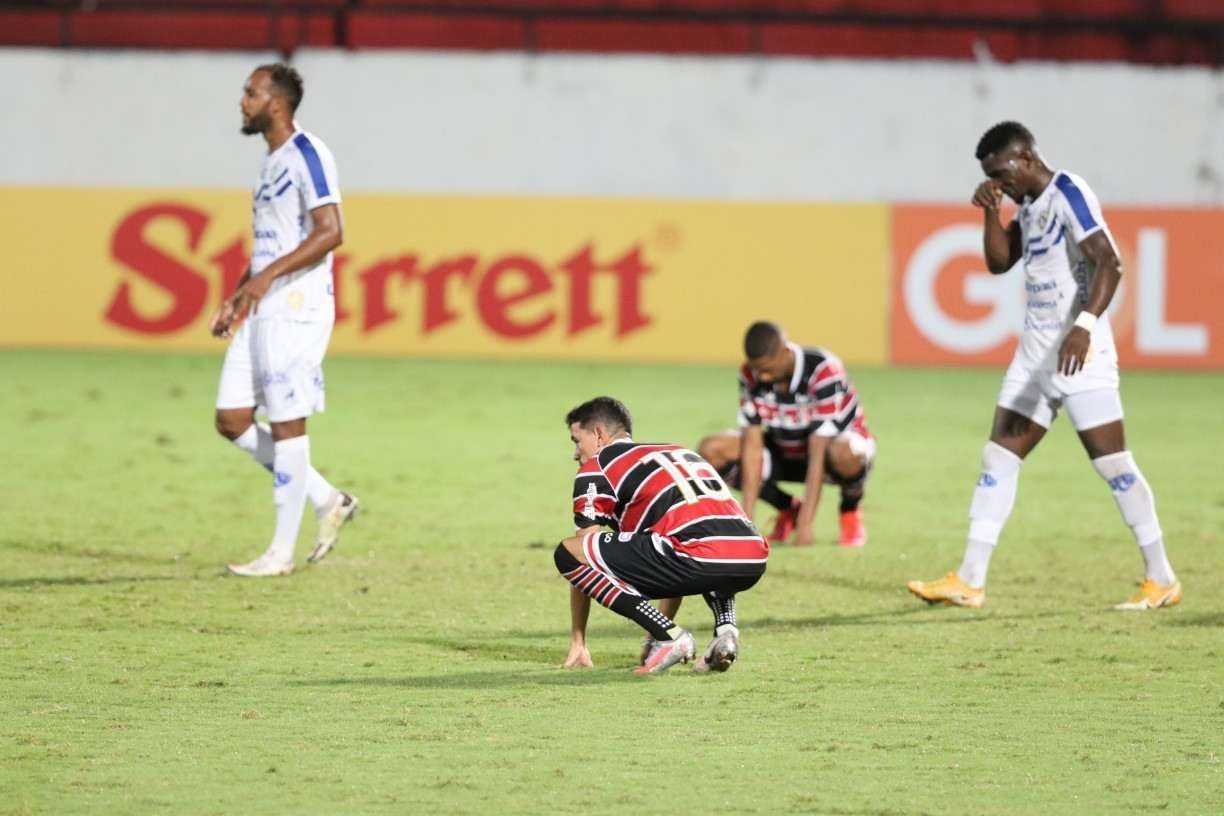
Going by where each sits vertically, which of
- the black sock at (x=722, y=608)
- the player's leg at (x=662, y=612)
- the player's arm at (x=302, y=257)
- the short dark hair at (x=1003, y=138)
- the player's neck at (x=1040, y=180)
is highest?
the short dark hair at (x=1003, y=138)

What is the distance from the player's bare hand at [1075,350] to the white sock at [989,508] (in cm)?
54

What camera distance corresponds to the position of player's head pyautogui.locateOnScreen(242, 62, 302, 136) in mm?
8680

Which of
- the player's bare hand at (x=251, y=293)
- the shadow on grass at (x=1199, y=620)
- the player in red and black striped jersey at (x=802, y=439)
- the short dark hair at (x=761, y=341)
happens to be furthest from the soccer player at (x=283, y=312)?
the shadow on grass at (x=1199, y=620)

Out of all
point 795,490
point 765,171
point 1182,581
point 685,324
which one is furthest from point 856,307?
point 1182,581

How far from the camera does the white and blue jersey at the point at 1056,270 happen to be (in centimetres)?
816

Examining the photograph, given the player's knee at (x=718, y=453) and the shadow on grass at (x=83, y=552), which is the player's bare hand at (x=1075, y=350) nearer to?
the player's knee at (x=718, y=453)

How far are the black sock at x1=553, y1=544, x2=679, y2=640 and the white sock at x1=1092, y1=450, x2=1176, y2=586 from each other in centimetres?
243

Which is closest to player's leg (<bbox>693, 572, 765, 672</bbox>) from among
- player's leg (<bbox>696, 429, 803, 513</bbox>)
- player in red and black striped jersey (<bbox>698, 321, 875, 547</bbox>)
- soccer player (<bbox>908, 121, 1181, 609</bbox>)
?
soccer player (<bbox>908, 121, 1181, 609</bbox>)

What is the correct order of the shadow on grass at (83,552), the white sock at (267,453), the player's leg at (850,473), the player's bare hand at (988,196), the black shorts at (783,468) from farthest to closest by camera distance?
1. the black shorts at (783,468)
2. the player's leg at (850,473)
3. the shadow on grass at (83,552)
4. the white sock at (267,453)
5. the player's bare hand at (988,196)

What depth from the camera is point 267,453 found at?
9016mm

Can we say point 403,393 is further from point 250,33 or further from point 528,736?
point 528,736

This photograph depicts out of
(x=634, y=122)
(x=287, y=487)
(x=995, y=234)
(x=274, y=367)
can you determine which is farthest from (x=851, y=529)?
(x=634, y=122)

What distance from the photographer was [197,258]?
1902 cm

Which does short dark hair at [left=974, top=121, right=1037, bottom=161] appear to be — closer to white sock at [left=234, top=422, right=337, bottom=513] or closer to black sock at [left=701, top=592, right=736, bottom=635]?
black sock at [left=701, top=592, right=736, bottom=635]
